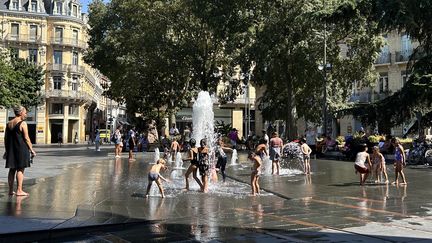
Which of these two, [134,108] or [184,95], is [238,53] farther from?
[134,108]

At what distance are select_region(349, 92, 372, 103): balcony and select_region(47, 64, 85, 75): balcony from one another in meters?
40.1

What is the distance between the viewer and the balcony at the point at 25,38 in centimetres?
6894

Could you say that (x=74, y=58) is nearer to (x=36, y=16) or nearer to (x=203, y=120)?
(x=36, y=16)

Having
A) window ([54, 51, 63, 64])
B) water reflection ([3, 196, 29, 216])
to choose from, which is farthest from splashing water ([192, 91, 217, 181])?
window ([54, 51, 63, 64])

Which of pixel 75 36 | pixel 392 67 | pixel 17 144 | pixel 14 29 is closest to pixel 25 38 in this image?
pixel 14 29

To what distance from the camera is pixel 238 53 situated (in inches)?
1324

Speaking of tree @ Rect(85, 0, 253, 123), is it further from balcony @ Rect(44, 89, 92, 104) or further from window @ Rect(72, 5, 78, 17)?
window @ Rect(72, 5, 78, 17)

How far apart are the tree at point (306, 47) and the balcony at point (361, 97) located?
14892mm

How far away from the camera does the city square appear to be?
29.7ft

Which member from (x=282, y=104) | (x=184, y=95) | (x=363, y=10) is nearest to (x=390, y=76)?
(x=282, y=104)

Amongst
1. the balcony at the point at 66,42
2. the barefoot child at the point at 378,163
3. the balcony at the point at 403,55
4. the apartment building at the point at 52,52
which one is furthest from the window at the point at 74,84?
the barefoot child at the point at 378,163

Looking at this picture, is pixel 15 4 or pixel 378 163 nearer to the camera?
pixel 378 163

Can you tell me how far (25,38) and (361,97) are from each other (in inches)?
1787

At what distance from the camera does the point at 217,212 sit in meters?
10.0
